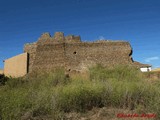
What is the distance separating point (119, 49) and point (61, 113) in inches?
856

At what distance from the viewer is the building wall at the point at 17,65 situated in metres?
28.5

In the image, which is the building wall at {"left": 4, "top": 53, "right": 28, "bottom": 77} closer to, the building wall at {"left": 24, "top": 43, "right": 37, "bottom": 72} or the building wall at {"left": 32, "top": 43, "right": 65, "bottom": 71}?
the building wall at {"left": 24, "top": 43, "right": 37, "bottom": 72}

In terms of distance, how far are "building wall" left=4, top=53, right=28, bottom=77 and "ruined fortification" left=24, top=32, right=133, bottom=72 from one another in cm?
91

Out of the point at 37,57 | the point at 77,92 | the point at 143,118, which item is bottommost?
the point at 143,118

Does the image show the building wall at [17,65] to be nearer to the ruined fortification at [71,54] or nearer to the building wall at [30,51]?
the ruined fortification at [71,54]

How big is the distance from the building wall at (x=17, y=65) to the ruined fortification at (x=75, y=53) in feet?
2.99

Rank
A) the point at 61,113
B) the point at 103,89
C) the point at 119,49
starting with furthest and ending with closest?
1. the point at 119,49
2. the point at 103,89
3. the point at 61,113

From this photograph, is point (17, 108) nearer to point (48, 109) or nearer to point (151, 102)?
point (48, 109)

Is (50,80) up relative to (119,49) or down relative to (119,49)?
down

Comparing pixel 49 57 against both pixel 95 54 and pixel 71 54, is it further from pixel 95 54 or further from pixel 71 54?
pixel 95 54

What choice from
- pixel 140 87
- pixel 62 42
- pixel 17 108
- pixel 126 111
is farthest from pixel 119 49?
pixel 17 108

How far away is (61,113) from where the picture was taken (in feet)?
22.2

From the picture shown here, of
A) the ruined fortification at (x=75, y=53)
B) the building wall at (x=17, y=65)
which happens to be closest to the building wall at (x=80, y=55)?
the ruined fortification at (x=75, y=53)

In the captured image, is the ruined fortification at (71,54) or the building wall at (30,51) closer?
the ruined fortification at (71,54)
